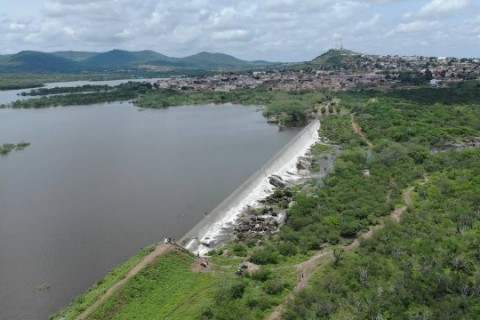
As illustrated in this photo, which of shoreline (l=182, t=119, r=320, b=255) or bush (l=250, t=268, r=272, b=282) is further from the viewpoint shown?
shoreline (l=182, t=119, r=320, b=255)

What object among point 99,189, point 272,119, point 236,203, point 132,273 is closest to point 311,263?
point 132,273

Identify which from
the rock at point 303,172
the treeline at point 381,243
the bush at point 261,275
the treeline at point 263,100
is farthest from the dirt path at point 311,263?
the treeline at point 263,100

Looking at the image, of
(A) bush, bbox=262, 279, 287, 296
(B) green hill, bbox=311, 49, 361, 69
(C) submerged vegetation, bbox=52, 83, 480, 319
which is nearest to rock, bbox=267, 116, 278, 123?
(C) submerged vegetation, bbox=52, 83, 480, 319

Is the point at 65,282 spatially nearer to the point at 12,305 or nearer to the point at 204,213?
the point at 12,305

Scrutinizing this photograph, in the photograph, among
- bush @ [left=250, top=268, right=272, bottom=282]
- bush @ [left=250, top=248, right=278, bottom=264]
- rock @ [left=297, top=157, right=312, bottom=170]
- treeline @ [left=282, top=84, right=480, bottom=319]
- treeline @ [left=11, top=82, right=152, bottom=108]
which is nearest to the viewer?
treeline @ [left=282, top=84, right=480, bottom=319]

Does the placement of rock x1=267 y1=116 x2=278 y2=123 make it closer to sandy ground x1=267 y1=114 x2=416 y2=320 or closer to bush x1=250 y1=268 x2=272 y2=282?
sandy ground x1=267 y1=114 x2=416 y2=320

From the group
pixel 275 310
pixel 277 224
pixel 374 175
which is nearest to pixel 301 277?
pixel 275 310

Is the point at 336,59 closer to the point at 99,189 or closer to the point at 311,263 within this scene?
the point at 99,189

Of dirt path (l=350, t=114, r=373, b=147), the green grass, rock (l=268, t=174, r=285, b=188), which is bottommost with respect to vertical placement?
the green grass

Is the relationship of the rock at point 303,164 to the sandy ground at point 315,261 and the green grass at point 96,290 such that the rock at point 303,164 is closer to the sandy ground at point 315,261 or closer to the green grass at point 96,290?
the sandy ground at point 315,261
